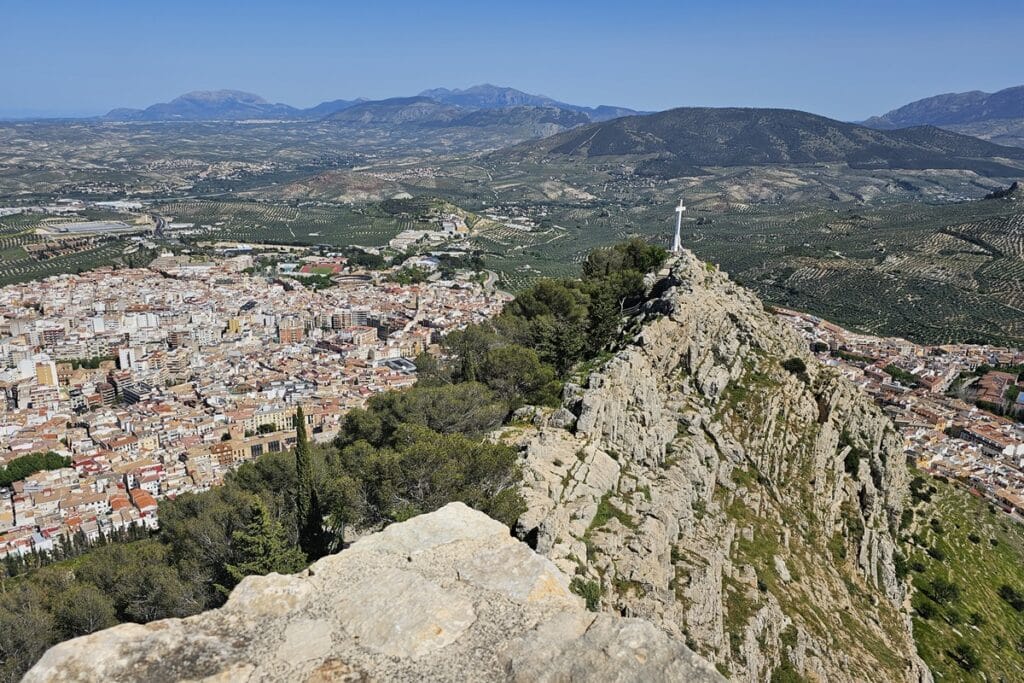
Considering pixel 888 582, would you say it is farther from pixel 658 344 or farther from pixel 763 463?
pixel 658 344

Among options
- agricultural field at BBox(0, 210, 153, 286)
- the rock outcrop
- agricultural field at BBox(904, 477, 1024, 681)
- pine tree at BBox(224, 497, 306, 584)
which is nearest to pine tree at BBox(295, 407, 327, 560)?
pine tree at BBox(224, 497, 306, 584)

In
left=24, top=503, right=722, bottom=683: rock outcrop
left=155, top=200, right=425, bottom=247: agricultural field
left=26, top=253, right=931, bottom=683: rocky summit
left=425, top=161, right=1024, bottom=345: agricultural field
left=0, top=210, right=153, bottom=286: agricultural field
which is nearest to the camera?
left=24, top=503, right=722, bottom=683: rock outcrop

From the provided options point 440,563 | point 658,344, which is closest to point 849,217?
point 658,344

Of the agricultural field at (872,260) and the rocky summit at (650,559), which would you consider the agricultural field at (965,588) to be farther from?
the agricultural field at (872,260)

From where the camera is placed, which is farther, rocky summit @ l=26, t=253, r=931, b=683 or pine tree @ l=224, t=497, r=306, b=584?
pine tree @ l=224, t=497, r=306, b=584

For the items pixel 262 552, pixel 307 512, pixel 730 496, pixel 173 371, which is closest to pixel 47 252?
pixel 173 371

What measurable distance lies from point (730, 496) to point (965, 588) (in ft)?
49.1

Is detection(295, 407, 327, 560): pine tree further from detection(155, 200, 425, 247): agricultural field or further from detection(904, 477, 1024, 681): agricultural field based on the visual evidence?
detection(155, 200, 425, 247): agricultural field

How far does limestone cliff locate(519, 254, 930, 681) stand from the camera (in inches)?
623

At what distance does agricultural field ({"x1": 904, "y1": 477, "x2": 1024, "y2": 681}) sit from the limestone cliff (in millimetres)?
1900

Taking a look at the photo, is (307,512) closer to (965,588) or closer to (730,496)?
(730,496)

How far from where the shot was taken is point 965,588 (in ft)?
94.3

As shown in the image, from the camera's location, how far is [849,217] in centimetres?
15238

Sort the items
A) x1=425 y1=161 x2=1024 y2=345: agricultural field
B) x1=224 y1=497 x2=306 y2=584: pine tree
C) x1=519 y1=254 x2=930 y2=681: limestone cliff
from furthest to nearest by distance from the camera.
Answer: x1=425 y1=161 x2=1024 y2=345: agricultural field < x1=519 y1=254 x2=930 y2=681: limestone cliff < x1=224 y1=497 x2=306 y2=584: pine tree
